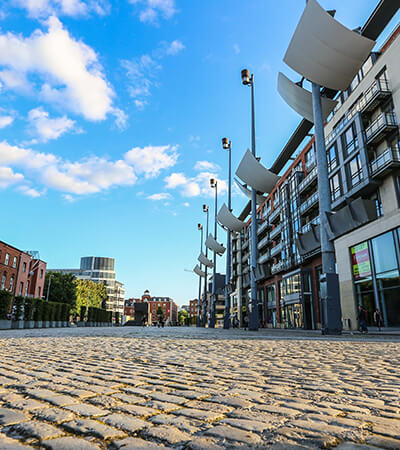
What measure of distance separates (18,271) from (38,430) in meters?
53.9

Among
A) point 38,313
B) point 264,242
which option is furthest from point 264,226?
point 38,313

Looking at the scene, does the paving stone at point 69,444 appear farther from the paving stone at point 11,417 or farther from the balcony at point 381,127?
the balcony at point 381,127

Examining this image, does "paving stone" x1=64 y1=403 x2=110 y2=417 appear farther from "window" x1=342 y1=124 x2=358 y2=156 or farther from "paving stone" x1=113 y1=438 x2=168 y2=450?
"window" x1=342 y1=124 x2=358 y2=156

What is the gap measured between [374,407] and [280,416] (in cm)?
85

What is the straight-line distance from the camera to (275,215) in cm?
4691

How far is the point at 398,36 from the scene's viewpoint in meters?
21.6

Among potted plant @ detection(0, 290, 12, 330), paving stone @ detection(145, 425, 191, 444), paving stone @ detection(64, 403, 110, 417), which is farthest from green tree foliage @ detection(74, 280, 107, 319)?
paving stone @ detection(145, 425, 191, 444)

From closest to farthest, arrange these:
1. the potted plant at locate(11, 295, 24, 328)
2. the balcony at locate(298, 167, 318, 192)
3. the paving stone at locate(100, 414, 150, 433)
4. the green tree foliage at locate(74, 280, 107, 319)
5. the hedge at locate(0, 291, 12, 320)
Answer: the paving stone at locate(100, 414, 150, 433), the hedge at locate(0, 291, 12, 320), the potted plant at locate(11, 295, 24, 328), the balcony at locate(298, 167, 318, 192), the green tree foliage at locate(74, 280, 107, 319)

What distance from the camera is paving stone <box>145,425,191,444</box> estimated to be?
198cm

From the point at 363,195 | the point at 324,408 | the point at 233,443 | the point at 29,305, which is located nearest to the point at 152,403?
the point at 233,443

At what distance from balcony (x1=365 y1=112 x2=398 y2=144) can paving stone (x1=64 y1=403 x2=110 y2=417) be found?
2362 cm

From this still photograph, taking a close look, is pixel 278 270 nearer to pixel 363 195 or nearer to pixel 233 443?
pixel 363 195

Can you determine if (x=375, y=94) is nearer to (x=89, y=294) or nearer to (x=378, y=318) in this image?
(x=378, y=318)

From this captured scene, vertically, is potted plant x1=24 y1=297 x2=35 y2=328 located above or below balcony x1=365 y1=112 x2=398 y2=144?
below
